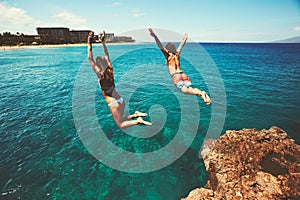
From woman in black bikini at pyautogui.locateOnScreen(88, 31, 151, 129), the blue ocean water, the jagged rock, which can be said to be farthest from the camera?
the blue ocean water

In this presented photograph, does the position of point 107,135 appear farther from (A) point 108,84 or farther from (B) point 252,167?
(B) point 252,167

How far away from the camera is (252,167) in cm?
719

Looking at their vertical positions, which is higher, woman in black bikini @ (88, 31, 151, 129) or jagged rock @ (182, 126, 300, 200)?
woman in black bikini @ (88, 31, 151, 129)

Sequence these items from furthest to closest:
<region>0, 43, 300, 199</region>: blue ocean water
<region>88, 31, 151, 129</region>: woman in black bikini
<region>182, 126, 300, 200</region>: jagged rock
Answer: <region>0, 43, 300, 199</region>: blue ocean water
<region>182, 126, 300, 200</region>: jagged rock
<region>88, 31, 151, 129</region>: woman in black bikini

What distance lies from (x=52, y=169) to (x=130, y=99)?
10575mm

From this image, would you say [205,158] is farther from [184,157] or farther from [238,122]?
[238,122]

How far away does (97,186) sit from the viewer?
7.90 metres

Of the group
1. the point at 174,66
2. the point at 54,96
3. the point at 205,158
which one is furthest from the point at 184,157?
the point at 54,96

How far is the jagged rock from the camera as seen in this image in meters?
6.34

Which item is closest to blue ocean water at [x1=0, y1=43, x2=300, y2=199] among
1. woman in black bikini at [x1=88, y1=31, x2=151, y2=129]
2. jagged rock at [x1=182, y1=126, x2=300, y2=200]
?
jagged rock at [x1=182, y1=126, x2=300, y2=200]

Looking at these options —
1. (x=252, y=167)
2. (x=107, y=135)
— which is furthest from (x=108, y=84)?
(x=252, y=167)

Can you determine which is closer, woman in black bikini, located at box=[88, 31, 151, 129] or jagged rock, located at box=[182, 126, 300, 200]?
woman in black bikini, located at box=[88, 31, 151, 129]

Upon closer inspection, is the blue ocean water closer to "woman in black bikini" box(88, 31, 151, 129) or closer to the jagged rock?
the jagged rock

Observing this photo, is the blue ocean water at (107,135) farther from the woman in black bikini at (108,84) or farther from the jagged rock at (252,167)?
the woman in black bikini at (108,84)
